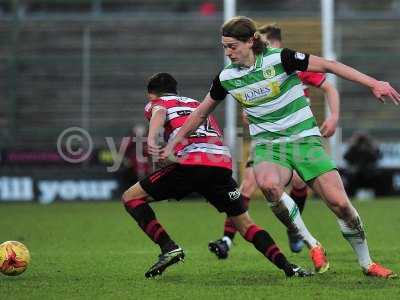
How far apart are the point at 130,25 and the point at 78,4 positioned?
1919mm

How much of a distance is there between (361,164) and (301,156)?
1472 cm

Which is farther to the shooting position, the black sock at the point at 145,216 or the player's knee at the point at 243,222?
the black sock at the point at 145,216

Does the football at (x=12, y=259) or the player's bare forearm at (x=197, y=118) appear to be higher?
the player's bare forearm at (x=197, y=118)

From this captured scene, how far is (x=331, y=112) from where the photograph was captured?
8.97 m

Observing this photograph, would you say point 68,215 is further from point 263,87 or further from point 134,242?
point 263,87

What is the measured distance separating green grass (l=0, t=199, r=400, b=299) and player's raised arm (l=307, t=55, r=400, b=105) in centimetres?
145

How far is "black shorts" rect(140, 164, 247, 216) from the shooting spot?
319 inches

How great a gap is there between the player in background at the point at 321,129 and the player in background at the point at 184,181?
0.75 meters

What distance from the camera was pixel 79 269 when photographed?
8.93 m

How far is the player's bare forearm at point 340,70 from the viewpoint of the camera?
23.5 feet

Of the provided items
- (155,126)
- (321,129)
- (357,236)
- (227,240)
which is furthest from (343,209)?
(227,240)

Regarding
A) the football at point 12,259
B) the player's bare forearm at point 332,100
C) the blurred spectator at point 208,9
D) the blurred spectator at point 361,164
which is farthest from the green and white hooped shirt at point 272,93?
the blurred spectator at point 208,9

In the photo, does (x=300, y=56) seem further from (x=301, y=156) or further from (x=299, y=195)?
(x=299, y=195)

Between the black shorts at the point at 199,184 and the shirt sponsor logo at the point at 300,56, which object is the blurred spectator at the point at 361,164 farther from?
the shirt sponsor logo at the point at 300,56
